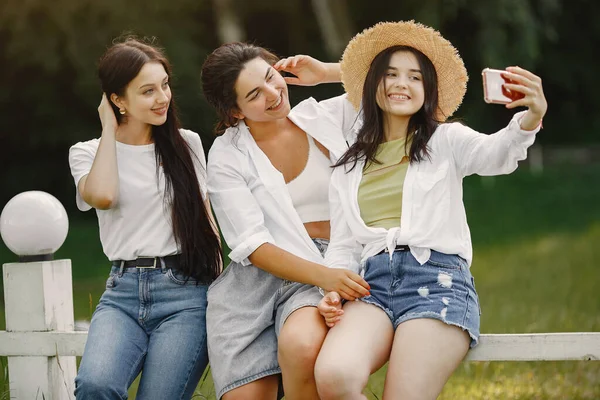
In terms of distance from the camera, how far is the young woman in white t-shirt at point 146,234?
10.7 ft

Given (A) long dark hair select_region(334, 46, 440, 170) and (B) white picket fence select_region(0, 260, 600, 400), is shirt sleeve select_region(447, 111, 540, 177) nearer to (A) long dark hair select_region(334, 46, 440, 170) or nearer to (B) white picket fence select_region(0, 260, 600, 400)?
(A) long dark hair select_region(334, 46, 440, 170)

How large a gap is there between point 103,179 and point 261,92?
2.10 feet

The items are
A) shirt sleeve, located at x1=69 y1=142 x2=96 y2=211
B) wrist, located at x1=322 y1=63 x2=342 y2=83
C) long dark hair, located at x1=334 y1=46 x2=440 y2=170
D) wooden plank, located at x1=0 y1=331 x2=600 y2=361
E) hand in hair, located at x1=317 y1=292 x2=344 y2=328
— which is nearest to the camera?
wooden plank, located at x1=0 y1=331 x2=600 y2=361

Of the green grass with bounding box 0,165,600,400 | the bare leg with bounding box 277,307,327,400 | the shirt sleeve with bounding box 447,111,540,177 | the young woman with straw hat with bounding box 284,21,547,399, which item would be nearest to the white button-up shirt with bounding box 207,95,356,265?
the young woman with straw hat with bounding box 284,21,547,399

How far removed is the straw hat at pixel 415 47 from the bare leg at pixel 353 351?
2.82 feet

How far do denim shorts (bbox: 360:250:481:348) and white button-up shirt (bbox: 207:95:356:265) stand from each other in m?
0.29

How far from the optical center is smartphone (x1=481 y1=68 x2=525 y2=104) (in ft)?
9.61

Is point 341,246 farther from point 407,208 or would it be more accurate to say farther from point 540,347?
point 540,347

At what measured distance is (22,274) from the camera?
3.61 metres

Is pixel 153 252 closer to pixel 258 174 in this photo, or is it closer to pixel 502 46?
pixel 258 174

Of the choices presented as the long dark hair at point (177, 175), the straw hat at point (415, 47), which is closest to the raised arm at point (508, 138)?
the straw hat at point (415, 47)

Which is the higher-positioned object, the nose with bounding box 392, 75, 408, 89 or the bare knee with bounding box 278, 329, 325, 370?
the nose with bounding box 392, 75, 408, 89

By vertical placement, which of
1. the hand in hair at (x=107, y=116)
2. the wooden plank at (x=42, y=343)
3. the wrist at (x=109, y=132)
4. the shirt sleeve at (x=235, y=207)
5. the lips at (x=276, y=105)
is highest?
the lips at (x=276, y=105)

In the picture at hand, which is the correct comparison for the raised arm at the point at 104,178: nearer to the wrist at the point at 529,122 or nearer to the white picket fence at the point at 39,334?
the white picket fence at the point at 39,334
